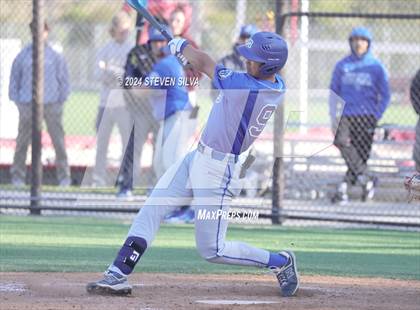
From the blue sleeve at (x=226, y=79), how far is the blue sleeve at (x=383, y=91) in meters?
6.99

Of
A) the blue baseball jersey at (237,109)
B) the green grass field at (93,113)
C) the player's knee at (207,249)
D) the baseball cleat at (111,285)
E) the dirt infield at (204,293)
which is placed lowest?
the green grass field at (93,113)

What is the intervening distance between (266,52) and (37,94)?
5.89 m

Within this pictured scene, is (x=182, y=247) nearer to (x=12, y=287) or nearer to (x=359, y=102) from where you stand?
(x=12, y=287)

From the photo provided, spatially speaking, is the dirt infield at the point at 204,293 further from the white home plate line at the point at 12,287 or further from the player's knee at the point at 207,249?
the player's knee at the point at 207,249

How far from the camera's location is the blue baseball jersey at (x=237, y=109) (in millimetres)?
7062

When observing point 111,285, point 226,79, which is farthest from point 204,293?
point 226,79

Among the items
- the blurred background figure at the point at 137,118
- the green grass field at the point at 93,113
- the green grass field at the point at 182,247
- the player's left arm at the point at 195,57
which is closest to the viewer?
the player's left arm at the point at 195,57

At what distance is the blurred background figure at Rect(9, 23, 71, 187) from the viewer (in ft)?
44.0

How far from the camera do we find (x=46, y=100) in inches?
554

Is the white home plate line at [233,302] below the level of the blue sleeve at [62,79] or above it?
below

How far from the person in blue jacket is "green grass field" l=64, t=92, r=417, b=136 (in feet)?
10.1

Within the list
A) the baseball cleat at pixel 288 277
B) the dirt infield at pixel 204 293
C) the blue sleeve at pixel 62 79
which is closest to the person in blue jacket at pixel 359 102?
the blue sleeve at pixel 62 79

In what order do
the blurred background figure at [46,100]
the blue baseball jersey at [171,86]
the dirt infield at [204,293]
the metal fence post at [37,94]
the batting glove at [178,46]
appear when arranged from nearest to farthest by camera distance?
1. the dirt infield at [204,293]
2. the batting glove at [178,46]
3. the metal fence post at [37,94]
4. the blue baseball jersey at [171,86]
5. the blurred background figure at [46,100]

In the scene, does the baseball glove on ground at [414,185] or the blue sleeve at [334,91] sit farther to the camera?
the blue sleeve at [334,91]
